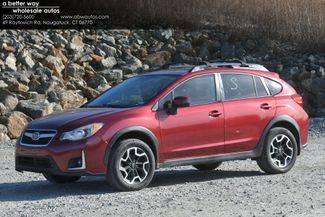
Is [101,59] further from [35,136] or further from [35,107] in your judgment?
[35,136]

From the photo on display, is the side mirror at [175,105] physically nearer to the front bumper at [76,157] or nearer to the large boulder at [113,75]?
the front bumper at [76,157]

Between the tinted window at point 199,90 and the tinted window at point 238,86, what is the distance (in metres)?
0.24

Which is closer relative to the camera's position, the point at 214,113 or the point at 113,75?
the point at 214,113

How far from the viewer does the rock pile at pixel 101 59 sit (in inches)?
811

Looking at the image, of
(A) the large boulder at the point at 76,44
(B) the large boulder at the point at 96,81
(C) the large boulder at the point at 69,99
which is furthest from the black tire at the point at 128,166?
(A) the large boulder at the point at 76,44

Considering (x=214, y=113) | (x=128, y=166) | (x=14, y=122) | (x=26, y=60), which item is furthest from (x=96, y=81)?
(x=128, y=166)

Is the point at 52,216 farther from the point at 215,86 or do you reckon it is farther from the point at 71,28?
the point at 71,28

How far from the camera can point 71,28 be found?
26.2 meters

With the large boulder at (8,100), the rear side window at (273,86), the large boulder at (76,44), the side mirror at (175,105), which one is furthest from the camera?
the large boulder at (76,44)

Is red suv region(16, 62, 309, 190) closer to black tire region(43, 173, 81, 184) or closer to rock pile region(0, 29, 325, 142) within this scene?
black tire region(43, 173, 81, 184)

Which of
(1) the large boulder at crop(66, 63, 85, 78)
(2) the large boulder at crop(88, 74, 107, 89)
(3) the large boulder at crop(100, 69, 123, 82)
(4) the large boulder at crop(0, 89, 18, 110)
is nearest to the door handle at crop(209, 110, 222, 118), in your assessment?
(4) the large boulder at crop(0, 89, 18, 110)

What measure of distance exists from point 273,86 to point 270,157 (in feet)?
3.91

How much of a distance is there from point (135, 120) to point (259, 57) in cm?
1677

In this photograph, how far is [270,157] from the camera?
1092cm
